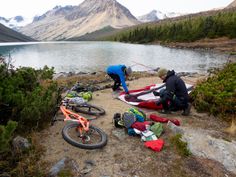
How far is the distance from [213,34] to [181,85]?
296 feet

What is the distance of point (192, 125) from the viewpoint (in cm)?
1020

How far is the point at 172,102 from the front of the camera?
442 inches

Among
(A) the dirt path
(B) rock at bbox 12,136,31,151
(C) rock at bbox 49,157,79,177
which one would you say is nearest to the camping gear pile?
(A) the dirt path

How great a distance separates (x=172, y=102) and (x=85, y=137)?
4.66 metres

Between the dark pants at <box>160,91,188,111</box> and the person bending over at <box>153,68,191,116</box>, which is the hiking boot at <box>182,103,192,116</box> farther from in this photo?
the dark pants at <box>160,91,188,111</box>

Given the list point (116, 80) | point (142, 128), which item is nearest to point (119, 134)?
point (142, 128)

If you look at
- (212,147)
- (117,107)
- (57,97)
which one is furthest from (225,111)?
(57,97)

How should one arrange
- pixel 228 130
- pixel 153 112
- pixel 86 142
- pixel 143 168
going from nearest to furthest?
pixel 143 168 < pixel 86 142 < pixel 228 130 < pixel 153 112

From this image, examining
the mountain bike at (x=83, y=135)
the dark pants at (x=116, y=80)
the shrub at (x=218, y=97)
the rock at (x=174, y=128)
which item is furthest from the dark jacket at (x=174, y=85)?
the dark pants at (x=116, y=80)

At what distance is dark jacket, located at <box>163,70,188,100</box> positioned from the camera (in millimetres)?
10781

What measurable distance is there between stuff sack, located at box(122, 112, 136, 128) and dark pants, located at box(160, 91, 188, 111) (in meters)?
2.44

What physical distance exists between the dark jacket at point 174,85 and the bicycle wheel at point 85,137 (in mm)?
3816

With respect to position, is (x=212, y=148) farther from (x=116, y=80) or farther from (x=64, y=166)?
(x=116, y=80)

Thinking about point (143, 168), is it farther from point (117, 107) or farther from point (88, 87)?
point (88, 87)
